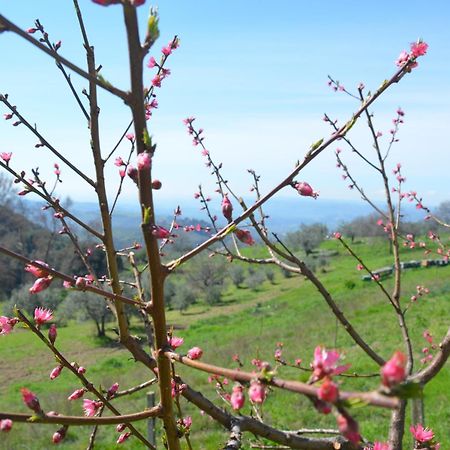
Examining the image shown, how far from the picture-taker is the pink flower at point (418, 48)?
5.08ft

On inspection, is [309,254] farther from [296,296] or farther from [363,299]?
[363,299]

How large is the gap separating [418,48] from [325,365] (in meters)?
1.14

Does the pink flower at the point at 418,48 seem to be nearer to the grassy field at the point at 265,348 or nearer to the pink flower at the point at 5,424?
the grassy field at the point at 265,348

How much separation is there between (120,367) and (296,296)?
61.4 ft

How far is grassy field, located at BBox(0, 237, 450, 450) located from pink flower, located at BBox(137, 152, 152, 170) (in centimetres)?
78

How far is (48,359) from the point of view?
84.4ft

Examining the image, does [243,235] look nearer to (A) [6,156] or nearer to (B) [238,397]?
(B) [238,397]

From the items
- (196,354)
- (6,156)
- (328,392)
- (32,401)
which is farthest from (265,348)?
(328,392)

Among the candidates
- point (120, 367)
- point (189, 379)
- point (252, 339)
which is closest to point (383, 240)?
point (252, 339)

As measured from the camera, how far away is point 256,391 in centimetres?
86

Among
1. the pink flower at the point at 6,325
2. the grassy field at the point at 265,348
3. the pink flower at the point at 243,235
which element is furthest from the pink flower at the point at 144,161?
the pink flower at the point at 6,325

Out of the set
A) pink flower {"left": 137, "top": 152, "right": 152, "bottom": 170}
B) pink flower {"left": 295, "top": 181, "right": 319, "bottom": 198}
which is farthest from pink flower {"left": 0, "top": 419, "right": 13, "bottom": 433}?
pink flower {"left": 295, "top": 181, "right": 319, "bottom": 198}

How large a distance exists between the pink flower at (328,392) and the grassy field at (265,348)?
0.65 meters

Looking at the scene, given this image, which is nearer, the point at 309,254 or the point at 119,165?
the point at 119,165
